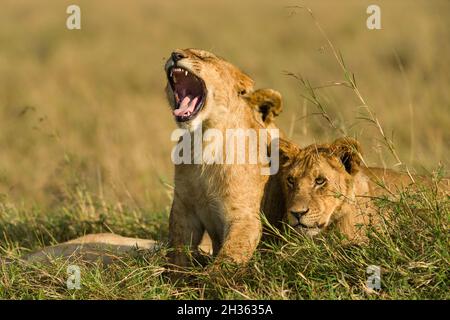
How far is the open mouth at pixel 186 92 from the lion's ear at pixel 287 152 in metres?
0.52

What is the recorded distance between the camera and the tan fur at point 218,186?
5.51 metres

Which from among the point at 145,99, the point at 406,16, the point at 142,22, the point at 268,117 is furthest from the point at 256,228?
the point at 142,22

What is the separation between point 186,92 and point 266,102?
1.58ft

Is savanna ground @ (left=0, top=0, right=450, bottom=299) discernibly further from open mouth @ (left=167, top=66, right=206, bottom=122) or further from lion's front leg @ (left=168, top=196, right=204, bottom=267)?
open mouth @ (left=167, top=66, right=206, bottom=122)

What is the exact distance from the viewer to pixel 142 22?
20641mm

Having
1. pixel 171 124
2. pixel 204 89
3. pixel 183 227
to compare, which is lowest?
pixel 171 124

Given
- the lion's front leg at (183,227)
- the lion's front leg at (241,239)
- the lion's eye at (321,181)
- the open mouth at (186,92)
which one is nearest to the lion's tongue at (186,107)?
the open mouth at (186,92)

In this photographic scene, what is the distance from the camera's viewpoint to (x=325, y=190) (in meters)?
5.33

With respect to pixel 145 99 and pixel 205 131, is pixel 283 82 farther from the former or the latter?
pixel 205 131

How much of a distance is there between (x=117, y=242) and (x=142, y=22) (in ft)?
48.3

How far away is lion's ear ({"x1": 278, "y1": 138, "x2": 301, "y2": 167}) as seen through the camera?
566cm

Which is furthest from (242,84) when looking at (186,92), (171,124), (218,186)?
(171,124)

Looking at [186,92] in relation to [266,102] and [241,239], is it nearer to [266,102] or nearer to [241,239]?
[266,102]
